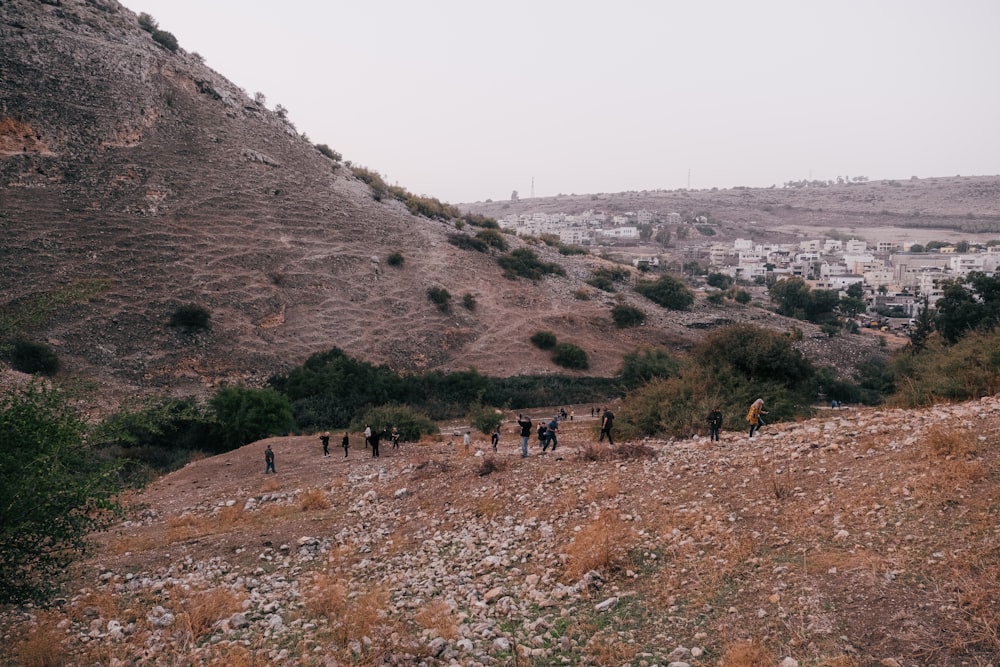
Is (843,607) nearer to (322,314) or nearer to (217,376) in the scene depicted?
(217,376)

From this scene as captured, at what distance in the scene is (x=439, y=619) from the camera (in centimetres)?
573

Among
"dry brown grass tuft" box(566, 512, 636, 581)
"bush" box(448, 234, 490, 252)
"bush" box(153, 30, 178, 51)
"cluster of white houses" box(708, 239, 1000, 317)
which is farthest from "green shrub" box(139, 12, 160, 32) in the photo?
"cluster of white houses" box(708, 239, 1000, 317)

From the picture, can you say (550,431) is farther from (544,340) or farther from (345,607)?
(544,340)

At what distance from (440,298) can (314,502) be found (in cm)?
2235

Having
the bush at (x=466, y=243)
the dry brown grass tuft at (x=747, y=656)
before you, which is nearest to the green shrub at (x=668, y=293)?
the bush at (x=466, y=243)

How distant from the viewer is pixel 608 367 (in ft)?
102

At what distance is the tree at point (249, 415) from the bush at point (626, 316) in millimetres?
20396

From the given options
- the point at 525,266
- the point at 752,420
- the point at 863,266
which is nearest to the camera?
the point at 752,420

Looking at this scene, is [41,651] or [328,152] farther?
[328,152]

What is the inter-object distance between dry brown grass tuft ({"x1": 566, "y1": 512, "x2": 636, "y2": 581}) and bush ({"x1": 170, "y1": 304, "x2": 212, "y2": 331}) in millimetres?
23014

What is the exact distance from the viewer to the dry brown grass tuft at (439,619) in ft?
18.0

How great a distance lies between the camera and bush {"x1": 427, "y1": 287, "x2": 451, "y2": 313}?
1288 inches

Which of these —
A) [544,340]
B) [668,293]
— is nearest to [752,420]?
[544,340]

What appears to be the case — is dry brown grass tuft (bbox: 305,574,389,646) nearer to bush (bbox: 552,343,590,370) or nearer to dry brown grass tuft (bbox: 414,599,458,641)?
dry brown grass tuft (bbox: 414,599,458,641)
